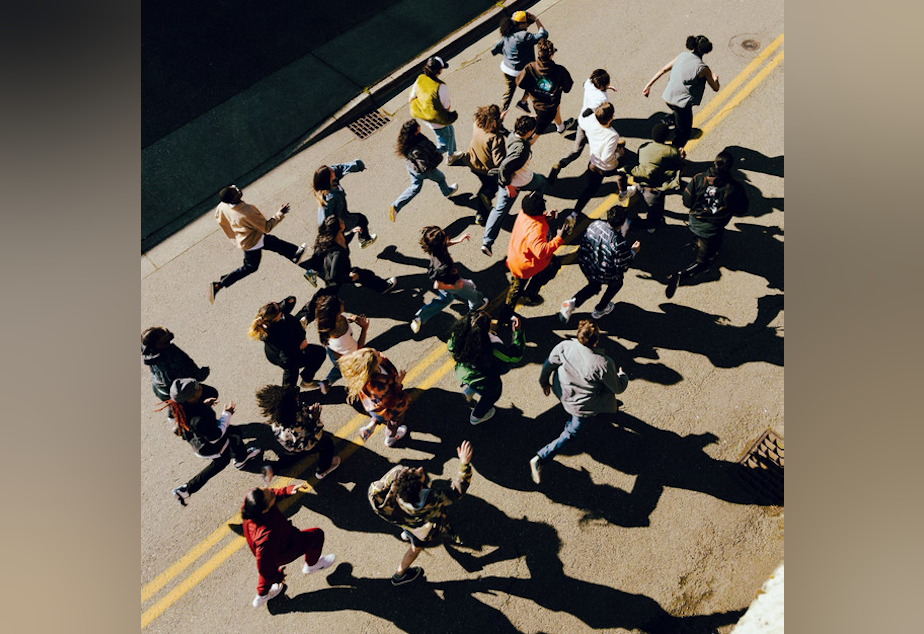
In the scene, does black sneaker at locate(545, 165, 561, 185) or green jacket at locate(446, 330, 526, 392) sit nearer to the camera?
green jacket at locate(446, 330, 526, 392)

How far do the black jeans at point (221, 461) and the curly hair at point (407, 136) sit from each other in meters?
4.29

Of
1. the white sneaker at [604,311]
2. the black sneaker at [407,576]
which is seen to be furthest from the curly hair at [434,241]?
the black sneaker at [407,576]

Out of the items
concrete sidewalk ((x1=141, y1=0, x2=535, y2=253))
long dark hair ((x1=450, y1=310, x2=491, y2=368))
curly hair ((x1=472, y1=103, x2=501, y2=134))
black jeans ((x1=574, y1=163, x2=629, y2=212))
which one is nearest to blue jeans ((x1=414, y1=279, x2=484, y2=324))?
long dark hair ((x1=450, y1=310, x2=491, y2=368))

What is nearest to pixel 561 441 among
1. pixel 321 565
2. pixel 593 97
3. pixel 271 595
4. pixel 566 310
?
pixel 566 310

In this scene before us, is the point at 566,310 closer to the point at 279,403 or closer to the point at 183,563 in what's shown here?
the point at 279,403

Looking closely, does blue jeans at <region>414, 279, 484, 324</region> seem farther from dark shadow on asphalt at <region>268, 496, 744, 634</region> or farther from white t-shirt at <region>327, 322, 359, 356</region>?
dark shadow on asphalt at <region>268, 496, 744, 634</region>

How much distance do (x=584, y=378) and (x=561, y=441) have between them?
0.99 meters

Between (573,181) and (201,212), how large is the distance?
610 centimetres

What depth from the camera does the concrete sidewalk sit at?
34.1 feet

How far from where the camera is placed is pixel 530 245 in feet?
24.3

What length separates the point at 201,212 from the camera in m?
10.2

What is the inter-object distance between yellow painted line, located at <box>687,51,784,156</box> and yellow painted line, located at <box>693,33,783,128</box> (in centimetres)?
12
